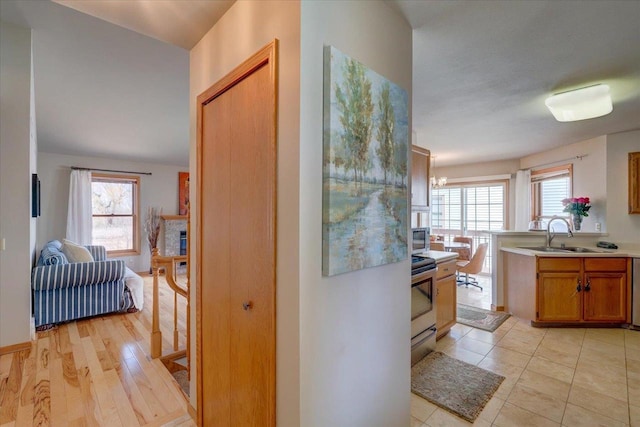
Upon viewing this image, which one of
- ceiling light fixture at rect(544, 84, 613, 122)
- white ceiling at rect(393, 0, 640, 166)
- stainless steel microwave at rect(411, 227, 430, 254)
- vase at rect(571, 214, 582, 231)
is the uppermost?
white ceiling at rect(393, 0, 640, 166)

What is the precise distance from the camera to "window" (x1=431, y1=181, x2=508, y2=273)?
6073 mm

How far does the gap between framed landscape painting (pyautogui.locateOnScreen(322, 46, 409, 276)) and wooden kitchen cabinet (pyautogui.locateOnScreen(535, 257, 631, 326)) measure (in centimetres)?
293

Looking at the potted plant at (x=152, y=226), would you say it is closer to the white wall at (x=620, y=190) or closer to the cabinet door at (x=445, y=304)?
the cabinet door at (x=445, y=304)

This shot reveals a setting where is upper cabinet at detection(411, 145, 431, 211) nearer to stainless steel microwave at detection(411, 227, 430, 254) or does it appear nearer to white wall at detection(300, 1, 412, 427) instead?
stainless steel microwave at detection(411, 227, 430, 254)

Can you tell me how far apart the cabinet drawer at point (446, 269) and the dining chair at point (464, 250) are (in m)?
2.54

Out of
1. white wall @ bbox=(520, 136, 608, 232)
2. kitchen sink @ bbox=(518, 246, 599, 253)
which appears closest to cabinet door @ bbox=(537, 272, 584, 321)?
kitchen sink @ bbox=(518, 246, 599, 253)

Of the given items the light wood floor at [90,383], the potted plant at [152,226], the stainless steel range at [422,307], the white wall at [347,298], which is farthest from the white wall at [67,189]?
the white wall at [347,298]

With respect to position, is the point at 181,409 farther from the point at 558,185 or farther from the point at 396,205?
the point at 558,185

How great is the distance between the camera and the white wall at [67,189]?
221 inches

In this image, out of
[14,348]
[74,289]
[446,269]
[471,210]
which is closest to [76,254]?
[74,289]

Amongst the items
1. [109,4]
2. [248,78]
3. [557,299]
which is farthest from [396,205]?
[557,299]

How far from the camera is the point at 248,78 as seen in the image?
4.62 ft

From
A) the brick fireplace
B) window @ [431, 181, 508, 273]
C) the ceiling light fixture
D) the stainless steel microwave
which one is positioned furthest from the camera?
the brick fireplace

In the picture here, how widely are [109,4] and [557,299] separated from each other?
4772 mm
